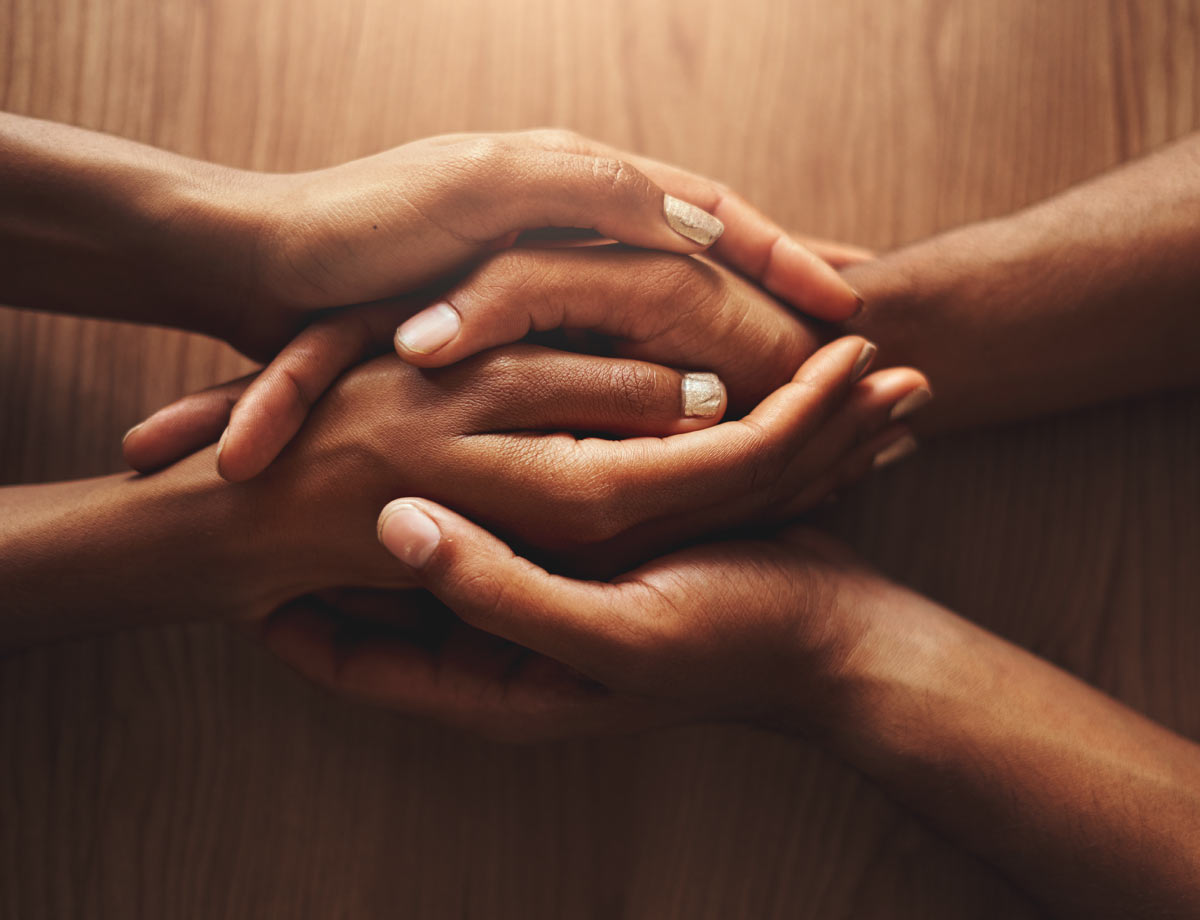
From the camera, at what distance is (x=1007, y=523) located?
91cm

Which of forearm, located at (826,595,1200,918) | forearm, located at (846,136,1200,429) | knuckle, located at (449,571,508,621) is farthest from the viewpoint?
forearm, located at (846,136,1200,429)

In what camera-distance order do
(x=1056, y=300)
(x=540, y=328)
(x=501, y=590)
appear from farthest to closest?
(x=1056, y=300), (x=540, y=328), (x=501, y=590)

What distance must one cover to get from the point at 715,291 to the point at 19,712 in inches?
36.8

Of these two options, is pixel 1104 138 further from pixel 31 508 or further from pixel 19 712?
pixel 19 712

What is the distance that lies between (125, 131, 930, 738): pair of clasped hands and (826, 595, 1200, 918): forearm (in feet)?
0.26

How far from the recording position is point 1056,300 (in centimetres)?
85

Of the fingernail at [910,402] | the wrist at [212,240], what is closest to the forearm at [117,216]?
the wrist at [212,240]

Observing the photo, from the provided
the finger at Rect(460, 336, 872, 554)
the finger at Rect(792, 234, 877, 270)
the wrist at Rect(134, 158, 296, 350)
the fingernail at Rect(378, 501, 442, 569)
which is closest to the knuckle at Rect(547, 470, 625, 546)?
the finger at Rect(460, 336, 872, 554)

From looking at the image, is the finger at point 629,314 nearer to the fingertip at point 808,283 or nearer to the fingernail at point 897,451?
the fingertip at point 808,283

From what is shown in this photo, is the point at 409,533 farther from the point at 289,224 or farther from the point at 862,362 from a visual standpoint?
the point at 862,362

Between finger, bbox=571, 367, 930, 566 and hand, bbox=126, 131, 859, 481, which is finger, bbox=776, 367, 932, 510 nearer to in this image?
finger, bbox=571, 367, 930, 566

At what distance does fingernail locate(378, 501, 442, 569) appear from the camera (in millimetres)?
609

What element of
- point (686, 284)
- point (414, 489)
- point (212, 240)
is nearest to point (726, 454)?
point (686, 284)

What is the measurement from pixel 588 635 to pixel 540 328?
0.30 m
